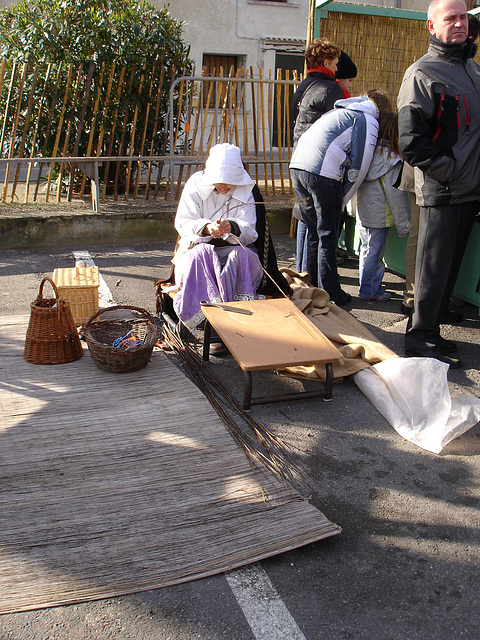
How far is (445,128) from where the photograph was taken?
376 cm

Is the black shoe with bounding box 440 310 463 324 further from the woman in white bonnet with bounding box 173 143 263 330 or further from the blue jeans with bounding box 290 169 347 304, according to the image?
the woman in white bonnet with bounding box 173 143 263 330

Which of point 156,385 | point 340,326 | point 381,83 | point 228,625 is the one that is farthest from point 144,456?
point 381,83

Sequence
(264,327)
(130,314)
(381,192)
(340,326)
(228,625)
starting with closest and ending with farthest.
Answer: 1. (228,625)
2. (264,327)
3. (340,326)
4. (130,314)
5. (381,192)

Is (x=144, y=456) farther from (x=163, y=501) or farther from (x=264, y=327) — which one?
(x=264, y=327)

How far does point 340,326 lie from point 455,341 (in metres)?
0.92

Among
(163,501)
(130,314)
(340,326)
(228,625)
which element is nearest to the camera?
(228,625)

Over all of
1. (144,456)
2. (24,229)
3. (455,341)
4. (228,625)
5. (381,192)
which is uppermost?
(381,192)

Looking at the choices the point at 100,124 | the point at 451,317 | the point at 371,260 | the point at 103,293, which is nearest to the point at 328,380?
the point at 451,317

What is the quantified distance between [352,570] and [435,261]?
2.28 metres

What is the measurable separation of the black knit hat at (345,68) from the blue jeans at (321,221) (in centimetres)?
137

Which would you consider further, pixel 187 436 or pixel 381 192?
pixel 381 192

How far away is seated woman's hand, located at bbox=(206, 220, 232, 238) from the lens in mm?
4203

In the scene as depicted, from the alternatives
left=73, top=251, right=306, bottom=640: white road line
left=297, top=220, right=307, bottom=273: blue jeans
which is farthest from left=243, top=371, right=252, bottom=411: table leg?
left=297, top=220, right=307, bottom=273: blue jeans

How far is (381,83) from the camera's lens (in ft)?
23.4
